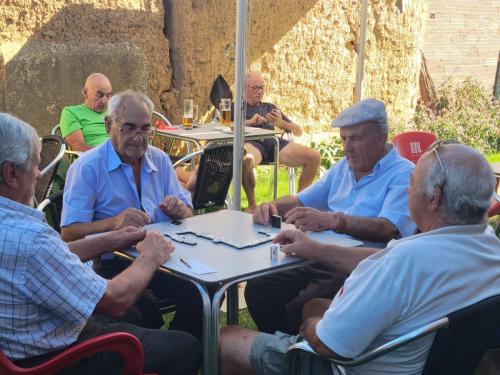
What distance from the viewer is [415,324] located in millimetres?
1898

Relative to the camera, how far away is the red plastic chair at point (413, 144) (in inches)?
212

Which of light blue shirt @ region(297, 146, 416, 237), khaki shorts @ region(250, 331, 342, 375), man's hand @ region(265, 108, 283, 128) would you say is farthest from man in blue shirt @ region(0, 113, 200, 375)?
man's hand @ region(265, 108, 283, 128)

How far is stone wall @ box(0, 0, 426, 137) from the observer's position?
6207 mm

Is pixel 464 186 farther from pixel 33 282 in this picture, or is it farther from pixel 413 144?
pixel 413 144

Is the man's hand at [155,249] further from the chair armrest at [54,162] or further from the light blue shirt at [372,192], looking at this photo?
the chair armrest at [54,162]

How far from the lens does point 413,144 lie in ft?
17.8

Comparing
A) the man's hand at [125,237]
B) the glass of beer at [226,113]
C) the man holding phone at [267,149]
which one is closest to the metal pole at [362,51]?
the man holding phone at [267,149]

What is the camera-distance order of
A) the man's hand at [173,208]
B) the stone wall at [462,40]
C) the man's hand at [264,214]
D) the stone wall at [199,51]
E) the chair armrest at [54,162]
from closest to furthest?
the man's hand at [264,214], the man's hand at [173,208], the chair armrest at [54,162], the stone wall at [199,51], the stone wall at [462,40]

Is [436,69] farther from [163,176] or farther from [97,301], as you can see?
[97,301]

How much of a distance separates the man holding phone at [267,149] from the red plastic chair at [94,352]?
13.3 feet

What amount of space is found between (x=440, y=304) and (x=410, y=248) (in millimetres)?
185

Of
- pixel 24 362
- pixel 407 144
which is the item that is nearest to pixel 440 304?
pixel 24 362

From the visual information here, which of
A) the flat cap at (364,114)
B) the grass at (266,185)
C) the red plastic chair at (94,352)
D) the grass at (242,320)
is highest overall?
the flat cap at (364,114)

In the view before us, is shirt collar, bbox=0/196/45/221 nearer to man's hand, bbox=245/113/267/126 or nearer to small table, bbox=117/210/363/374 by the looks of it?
small table, bbox=117/210/363/374
